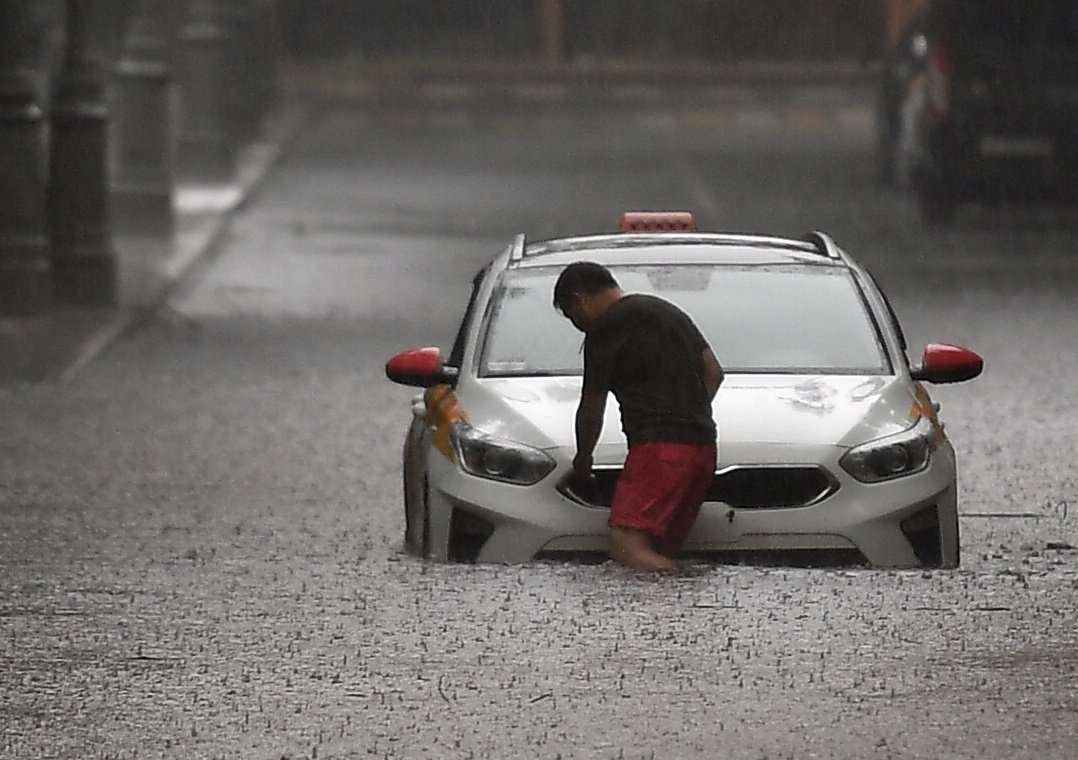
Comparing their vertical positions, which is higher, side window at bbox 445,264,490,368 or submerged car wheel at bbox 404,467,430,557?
side window at bbox 445,264,490,368

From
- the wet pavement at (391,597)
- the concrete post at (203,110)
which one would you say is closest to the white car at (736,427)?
the wet pavement at (391,597)

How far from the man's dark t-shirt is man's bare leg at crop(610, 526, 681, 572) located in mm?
310

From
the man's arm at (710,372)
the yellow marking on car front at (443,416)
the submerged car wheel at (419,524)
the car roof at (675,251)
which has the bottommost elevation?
the submerged car wheel at (419,524)

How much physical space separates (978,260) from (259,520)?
1488 centimetres

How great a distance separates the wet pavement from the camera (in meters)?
7.72

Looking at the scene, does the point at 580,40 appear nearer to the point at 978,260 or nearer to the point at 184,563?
the point at 978,260

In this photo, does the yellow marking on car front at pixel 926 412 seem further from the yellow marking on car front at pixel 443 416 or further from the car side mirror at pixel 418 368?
the car side mirror at pixel 418 368

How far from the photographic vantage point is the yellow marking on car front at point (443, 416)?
417 inches

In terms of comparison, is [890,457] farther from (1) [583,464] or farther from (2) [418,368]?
(2) [418,368]

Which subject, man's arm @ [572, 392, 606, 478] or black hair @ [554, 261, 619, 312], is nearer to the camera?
man's arm @ [572, 392, 606, 478]

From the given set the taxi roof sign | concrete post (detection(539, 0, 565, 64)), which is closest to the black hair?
the taxi roof sign

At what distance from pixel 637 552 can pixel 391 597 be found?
0.78m

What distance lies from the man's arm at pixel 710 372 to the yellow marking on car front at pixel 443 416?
0.85 metres

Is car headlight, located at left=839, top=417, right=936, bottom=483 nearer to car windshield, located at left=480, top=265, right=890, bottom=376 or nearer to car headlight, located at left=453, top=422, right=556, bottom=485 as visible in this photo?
car windshield, located at left=480, top=265, right=890, bottom=376
